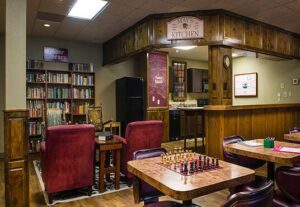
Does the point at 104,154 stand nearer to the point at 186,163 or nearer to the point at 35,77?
the point at 186,163

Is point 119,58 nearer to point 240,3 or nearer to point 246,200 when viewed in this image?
point 240,3

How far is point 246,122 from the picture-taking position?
14.8 feet

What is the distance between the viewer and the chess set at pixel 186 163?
1608 millimetres

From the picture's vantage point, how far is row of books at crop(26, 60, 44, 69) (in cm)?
539

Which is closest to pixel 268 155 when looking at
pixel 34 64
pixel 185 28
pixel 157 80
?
pixel 185 28

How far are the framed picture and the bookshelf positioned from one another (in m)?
4.73

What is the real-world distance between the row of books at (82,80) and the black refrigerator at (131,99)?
0.79 meters

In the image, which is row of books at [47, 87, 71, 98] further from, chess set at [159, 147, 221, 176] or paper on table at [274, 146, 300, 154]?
paper on table at [274, 146, 300, 154]

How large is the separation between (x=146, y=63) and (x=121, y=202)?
425cm

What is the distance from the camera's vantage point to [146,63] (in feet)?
21.0

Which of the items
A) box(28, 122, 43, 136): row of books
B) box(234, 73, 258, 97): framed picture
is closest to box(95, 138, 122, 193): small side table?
box(28, 122, 43, 136): row of books

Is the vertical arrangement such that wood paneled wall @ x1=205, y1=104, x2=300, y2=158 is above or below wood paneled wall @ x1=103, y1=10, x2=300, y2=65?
below

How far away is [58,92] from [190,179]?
5.11m

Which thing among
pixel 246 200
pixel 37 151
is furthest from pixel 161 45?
pixel 37 151
